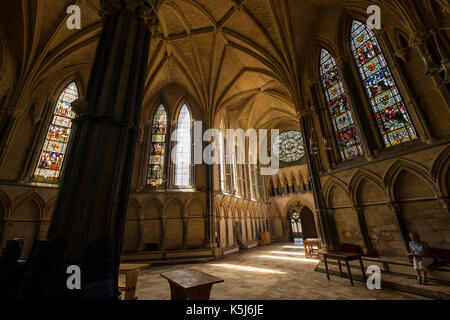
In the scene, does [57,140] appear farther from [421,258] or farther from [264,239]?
[264,239]

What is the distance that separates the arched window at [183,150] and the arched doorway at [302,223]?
13.4 m

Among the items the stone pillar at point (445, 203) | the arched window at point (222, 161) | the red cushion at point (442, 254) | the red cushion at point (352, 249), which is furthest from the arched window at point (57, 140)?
the red cushion at point (442, 254)

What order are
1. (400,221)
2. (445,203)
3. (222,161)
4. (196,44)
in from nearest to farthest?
(445,203)
(400,221)
(196,44)
(222,161)

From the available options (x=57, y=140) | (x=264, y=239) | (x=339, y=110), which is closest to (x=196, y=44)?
(x=339, y=110)

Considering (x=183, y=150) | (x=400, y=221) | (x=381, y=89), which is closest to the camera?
(x=400, y=221)

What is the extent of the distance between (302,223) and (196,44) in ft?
63.1

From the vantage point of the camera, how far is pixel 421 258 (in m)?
4.86

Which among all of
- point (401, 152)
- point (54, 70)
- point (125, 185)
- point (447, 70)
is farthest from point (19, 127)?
point (401, 152)

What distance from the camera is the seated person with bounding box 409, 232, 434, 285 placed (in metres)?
4.79

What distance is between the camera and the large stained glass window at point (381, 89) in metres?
6.72

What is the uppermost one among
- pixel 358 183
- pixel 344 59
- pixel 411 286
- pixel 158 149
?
pixel 344 59

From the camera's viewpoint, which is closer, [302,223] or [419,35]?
[419,35]

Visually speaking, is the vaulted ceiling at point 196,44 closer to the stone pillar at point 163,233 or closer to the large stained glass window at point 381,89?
the large stained glass window at point 381,89

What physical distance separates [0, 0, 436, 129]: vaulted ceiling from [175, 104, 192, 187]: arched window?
5.37 feet
